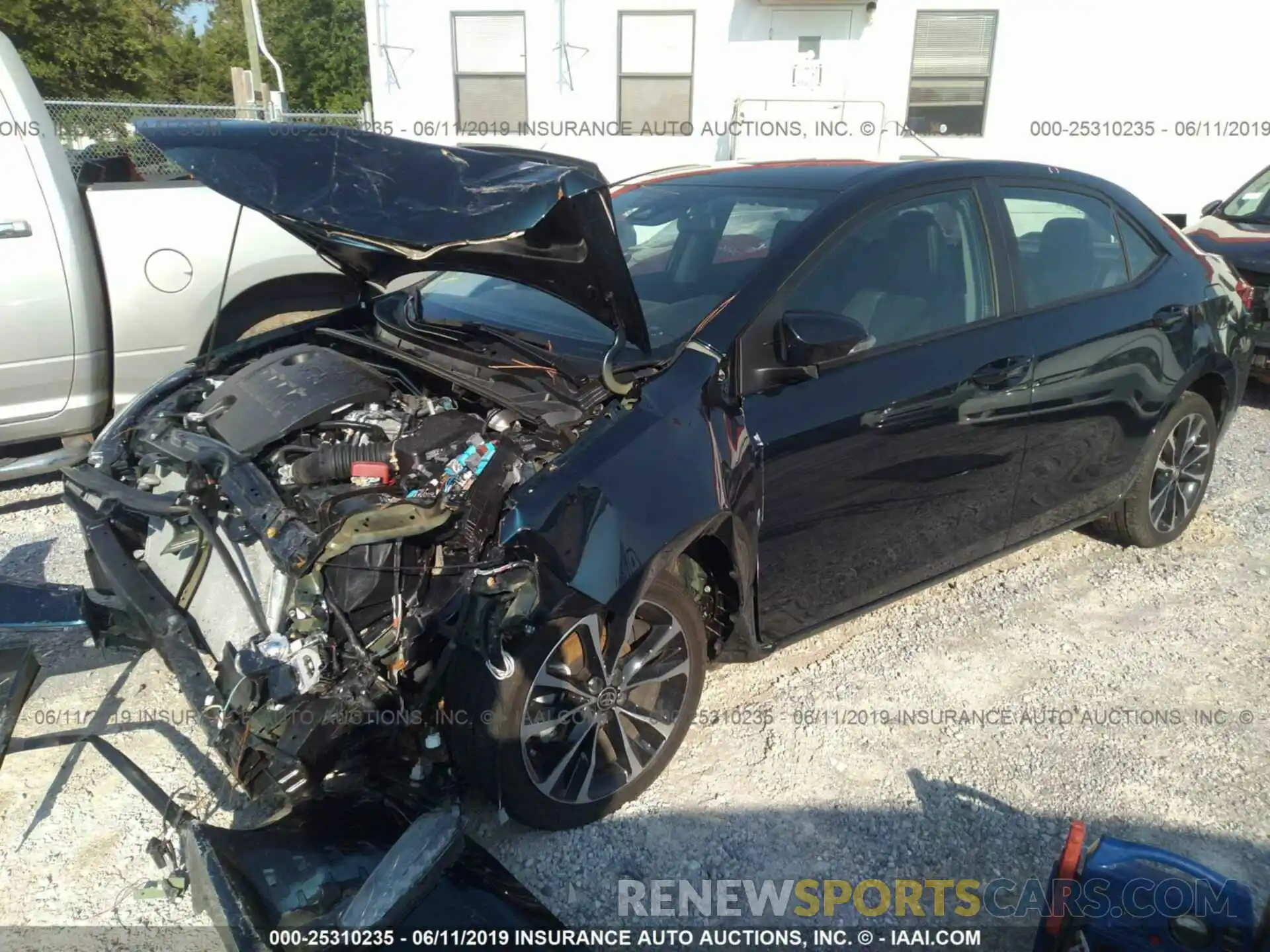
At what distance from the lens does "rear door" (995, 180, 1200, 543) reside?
3566 millimetres

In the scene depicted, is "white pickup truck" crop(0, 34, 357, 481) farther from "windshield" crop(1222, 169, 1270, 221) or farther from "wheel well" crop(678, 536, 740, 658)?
"windshield" crop(1222, 169, 1270, 221)

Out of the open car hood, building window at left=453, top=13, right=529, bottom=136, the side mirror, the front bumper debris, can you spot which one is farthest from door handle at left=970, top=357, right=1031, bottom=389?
building window at left=453, top=13, right=529, bottom=136

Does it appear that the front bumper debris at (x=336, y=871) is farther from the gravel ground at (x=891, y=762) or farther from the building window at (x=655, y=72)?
the building window at (x=655, y=72)

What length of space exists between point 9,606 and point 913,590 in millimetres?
3030

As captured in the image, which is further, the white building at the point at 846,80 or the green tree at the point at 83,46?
the green tree at the point at 83,46

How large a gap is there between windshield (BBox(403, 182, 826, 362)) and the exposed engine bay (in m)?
0.42

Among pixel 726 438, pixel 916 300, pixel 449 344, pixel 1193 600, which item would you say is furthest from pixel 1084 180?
pixel 449 344

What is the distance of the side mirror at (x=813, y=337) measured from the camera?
276cm

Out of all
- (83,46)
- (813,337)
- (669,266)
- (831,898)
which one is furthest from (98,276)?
(83,46)

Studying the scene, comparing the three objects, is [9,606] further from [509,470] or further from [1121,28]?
[1121,28]

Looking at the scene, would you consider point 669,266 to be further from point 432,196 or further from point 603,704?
point 603,704

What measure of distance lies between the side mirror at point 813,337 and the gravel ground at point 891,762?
1.31m

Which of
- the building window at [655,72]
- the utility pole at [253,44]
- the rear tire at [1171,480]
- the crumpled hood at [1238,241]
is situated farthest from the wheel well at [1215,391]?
the utility pole at [253,44]

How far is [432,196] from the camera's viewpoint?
2.61 meters
